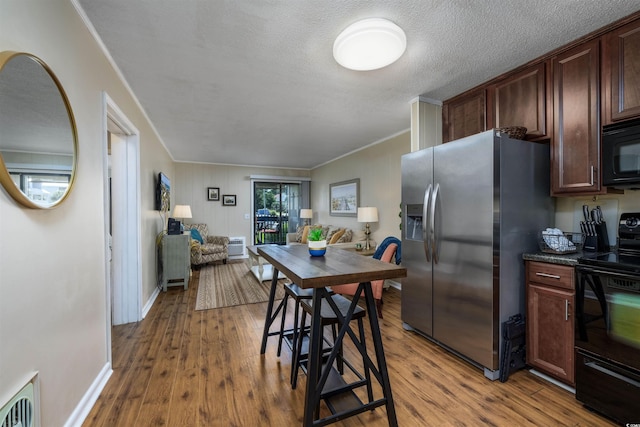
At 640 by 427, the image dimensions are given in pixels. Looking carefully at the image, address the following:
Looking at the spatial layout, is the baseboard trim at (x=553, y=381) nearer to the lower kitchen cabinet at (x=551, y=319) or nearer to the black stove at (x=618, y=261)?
the lower kitchen cabinet at (x=551, y=319)

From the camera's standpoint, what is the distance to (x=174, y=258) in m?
4.14

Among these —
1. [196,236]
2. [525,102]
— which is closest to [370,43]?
[525,102]

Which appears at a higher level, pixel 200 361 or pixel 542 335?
pixel 542 335

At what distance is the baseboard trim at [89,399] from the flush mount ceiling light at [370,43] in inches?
108

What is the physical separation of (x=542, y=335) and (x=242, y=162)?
6422 millimetres

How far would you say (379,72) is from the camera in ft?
7.91

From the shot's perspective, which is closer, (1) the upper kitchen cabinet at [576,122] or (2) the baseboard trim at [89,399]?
(2) the baseboard trim at [89,399]

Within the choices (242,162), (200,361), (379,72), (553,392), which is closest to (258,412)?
(200,361)

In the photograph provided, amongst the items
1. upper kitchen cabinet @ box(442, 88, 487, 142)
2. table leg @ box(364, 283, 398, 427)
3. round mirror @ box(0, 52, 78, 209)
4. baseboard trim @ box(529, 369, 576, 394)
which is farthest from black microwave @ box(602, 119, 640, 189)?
round mirror @ box(0, 52, 78, 209)

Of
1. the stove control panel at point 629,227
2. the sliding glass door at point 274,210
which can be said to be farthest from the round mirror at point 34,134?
the sliding glass door at point 274,210

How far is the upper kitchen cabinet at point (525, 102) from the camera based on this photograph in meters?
2.18

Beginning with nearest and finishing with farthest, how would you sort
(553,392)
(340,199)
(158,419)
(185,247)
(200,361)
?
(158,419)
(553,392)
(200,361)
(185,247)
(340,199)

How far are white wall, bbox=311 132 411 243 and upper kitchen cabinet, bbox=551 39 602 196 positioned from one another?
152 centimetres

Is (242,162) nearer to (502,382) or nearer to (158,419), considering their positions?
(158,419)
